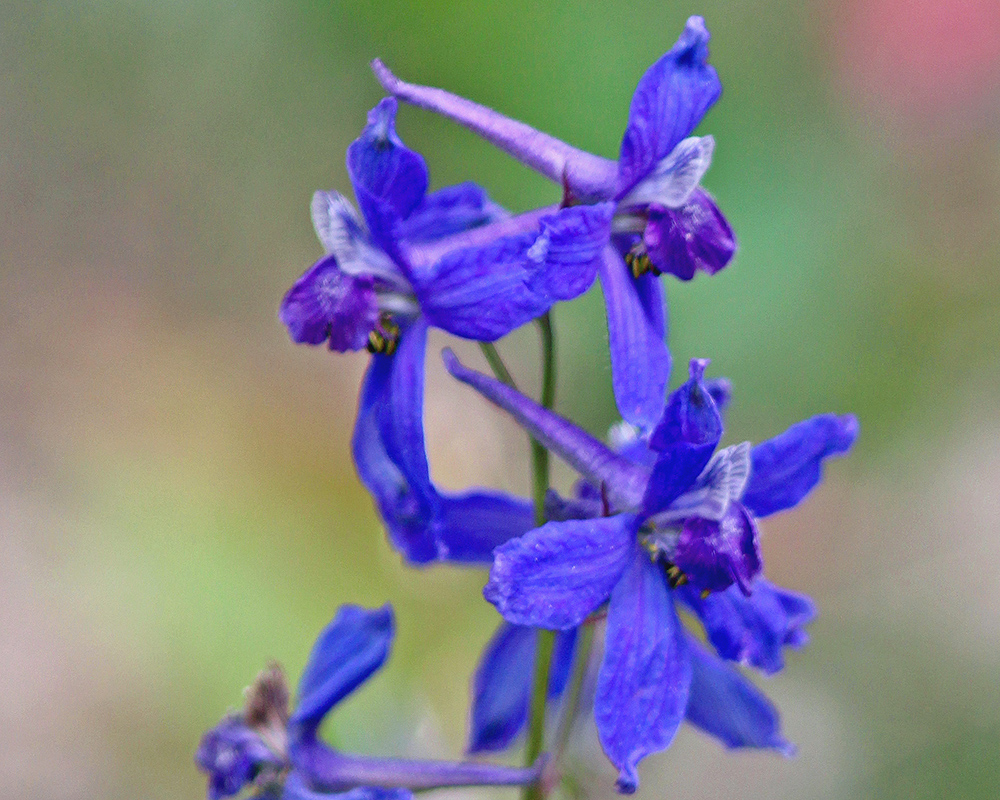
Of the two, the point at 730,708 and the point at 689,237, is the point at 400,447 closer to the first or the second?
the point at 689,237

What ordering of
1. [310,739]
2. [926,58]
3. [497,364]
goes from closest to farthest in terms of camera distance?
[497,364], [310,739], [926,58]

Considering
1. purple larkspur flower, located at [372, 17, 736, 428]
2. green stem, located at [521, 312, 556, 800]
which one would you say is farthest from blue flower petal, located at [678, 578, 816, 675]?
purple larkspur flower, located at [372, 17, 736, 428]

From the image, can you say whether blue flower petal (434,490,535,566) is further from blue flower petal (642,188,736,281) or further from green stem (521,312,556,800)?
blue flower petal (642,188,736,281)

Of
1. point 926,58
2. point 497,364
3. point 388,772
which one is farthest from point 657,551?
point 926,58

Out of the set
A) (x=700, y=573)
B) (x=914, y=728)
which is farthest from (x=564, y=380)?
(x=700, y=573)

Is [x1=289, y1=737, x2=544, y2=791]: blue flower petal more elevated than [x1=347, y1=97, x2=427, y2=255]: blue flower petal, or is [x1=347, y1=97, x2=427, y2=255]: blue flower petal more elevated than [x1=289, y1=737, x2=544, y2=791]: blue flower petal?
[x1=347, y1=97, x2=427, y2=255]: blue flower petal

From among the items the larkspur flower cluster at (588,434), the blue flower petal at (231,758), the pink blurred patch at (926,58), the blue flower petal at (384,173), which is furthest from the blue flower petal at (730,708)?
the pink blurred patch at (926,58)
